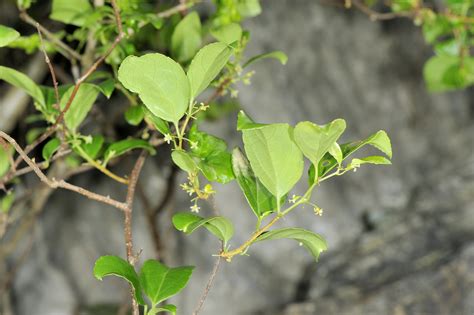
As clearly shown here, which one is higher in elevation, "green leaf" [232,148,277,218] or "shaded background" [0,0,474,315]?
"green leaf" [232,148,277,218]

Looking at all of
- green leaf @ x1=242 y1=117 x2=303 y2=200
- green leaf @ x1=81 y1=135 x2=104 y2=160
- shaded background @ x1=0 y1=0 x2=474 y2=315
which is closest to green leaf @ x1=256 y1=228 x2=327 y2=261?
green leaf @ x1=242 y1=117 x2=303 y2=200

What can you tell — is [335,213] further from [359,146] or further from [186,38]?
[359,146]

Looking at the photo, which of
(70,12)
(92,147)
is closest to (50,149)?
(92,147)

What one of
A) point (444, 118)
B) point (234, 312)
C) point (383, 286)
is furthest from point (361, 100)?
point (234, 312)

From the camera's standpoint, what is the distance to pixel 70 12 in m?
0.75

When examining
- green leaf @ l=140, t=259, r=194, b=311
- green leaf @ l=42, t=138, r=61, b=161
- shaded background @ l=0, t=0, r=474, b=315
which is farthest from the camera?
shaded background @ l=0, t=0, r=474, b=315

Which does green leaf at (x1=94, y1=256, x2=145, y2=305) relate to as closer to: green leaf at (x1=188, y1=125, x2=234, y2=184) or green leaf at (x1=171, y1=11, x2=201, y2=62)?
green leaf at (x1=188, y1=125, x2=234, y2=184)

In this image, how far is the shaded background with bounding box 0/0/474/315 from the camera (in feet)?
4.54

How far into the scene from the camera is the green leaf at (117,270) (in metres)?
0.50

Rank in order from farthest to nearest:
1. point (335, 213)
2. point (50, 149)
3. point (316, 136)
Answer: point (335, 213)
point (50, 149)
point (316, 136)

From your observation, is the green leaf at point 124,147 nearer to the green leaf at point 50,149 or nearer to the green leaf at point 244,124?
the green leaf at point 50,149

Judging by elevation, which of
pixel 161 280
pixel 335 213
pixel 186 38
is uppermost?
pixel 186 38

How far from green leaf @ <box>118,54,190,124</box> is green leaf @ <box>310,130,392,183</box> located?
13 centimetres

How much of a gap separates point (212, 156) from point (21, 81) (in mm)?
223
